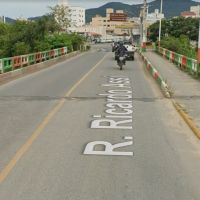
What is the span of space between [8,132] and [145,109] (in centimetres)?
504

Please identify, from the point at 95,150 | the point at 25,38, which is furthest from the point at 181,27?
the point at 95,150

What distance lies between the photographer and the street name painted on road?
29.6ft

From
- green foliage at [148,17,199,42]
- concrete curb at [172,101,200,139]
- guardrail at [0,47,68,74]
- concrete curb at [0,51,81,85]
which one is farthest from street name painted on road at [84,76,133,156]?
green foliage at [148,17,199,42]

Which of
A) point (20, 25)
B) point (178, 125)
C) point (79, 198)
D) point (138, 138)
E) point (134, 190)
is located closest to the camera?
point (79, 198)

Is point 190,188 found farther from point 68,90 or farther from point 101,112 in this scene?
point 68,90

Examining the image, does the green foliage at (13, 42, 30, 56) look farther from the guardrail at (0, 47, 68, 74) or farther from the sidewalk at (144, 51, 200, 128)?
the sidewalk at (144, 51, 200, 128)

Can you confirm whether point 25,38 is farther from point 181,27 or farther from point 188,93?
point 181,27

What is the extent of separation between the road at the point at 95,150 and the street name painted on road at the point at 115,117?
2cm

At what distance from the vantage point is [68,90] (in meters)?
19.1

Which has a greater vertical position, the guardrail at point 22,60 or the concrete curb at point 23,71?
the guardrail at point 22,60

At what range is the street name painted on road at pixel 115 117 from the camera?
902 centimetres

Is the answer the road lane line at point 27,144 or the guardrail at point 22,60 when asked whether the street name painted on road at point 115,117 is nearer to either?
the road lane line at point 27,144

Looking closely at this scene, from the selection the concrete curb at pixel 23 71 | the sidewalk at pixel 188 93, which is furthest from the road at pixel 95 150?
the concrete curb at pixel 23 71

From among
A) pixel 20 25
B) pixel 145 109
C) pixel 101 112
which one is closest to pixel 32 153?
pixel 101 112
